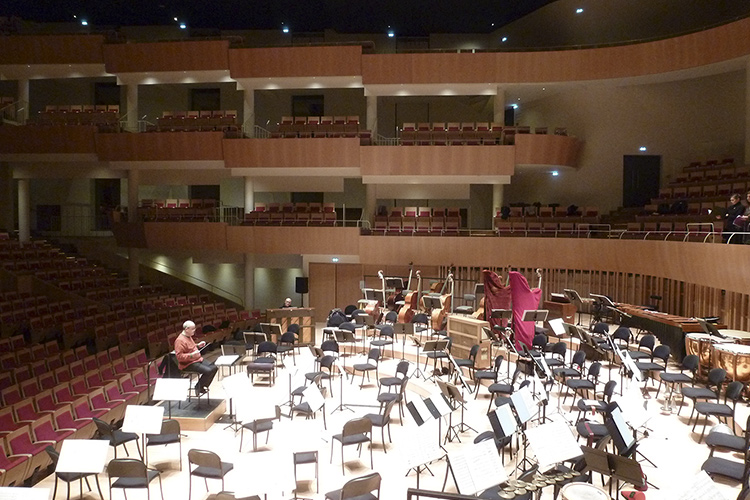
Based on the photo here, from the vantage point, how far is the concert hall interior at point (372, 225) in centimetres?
850

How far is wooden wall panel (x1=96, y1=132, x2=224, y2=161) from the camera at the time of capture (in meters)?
17.9

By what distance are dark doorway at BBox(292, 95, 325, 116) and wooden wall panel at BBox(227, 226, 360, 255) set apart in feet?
24.7

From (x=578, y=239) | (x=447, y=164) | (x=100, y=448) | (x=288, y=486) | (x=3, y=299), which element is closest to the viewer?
(x=288, y=486)

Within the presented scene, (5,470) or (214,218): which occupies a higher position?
(214,218)

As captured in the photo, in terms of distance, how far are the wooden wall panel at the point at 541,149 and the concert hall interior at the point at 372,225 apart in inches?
2.6

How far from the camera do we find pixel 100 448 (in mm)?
5723

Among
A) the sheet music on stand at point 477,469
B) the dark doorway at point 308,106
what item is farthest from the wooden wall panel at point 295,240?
the sheet music on stand at point 477,469

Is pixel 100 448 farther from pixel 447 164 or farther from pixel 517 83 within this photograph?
pixel 517 83

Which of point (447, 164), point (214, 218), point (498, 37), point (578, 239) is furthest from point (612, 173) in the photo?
point (214, 218)

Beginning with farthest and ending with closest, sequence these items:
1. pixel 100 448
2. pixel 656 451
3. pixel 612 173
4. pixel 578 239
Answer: pixel 612 173 < pixel 578 239 < pixel 656 451 < pixel 100 448

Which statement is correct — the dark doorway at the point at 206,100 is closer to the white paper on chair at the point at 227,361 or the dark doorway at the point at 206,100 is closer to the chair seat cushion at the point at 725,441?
the white paper on chair at the point at 227,361

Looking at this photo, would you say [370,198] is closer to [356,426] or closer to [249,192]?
[249,192]

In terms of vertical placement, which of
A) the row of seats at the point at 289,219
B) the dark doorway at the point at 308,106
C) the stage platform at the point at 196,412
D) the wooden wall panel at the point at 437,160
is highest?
the dark doorway at the point at 308,106

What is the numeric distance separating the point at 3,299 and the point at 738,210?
15.0 m
